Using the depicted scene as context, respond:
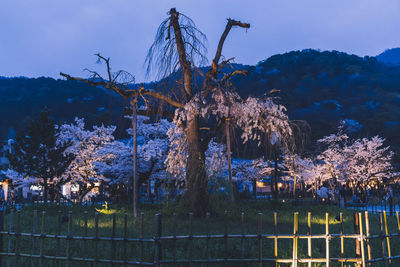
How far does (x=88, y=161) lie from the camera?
1262 inches

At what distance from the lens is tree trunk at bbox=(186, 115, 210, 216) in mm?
12781

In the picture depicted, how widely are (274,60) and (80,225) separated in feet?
371

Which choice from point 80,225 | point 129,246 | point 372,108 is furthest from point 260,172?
point 372,108

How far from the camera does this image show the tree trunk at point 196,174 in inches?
503

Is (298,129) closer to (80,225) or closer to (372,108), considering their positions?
(80,225)

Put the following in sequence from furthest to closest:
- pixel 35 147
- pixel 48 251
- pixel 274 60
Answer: pixel 274 60
pixel 35 147
pixel 48 251

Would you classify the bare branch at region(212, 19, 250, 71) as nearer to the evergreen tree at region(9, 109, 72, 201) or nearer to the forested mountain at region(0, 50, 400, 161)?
the evergreen tree at region(9, 109, 72, 201)

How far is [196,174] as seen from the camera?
12812 mm

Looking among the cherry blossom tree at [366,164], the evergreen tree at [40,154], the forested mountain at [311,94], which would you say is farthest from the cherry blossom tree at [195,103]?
the forested mountain at [311,94]

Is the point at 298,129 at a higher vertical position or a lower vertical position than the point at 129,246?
higher

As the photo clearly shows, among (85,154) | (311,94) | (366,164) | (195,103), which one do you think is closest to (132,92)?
(195,103)

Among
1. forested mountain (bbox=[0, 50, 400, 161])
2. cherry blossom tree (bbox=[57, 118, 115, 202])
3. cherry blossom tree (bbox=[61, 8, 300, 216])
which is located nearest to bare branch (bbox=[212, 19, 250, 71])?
cherry blossom tree (bbox=[61, 8, 300, 216])

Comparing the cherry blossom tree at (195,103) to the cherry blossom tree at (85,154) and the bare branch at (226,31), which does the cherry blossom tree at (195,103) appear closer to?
the bare branch at (226,31)

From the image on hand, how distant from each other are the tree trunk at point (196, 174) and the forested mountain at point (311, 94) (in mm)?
43747
